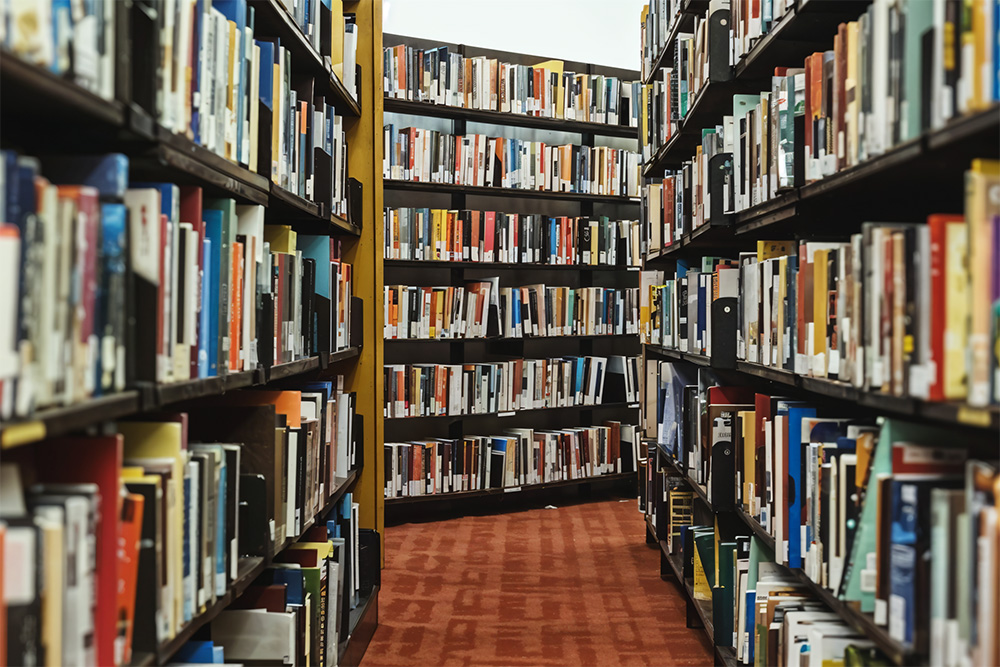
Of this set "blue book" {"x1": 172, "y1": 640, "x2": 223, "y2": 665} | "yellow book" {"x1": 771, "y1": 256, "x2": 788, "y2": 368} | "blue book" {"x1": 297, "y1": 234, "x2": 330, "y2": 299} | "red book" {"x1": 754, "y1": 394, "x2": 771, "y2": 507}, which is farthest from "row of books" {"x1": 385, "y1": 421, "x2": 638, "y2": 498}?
"blue book" {"x1": 172, "y1": 640, "x2": 223, "y2": 665}

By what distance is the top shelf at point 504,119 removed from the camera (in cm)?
505

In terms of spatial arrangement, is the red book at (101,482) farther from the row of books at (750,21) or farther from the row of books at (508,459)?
the row of books at (508,459)

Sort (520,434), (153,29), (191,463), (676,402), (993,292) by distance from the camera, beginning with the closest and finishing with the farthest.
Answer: (993,292)
(153,29)
(191,463)
(676,402)
(520,434)

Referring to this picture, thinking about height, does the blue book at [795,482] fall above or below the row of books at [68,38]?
below

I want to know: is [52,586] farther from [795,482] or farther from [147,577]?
[795,482]

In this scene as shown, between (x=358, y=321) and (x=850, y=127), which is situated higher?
(x=850, y=127)

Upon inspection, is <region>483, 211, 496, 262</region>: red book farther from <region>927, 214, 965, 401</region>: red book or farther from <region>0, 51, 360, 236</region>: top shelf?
<region>927, 214, 965, 401</region>: red book

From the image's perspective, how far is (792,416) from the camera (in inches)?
76.6

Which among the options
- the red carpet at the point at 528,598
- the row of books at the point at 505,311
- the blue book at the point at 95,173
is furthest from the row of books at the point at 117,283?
the row of books at the point at 505,311

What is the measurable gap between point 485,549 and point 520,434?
1030mm

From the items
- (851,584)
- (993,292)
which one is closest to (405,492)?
(851,584)

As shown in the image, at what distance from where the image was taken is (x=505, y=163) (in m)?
5.27

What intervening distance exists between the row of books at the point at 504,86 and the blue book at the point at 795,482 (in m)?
3.51

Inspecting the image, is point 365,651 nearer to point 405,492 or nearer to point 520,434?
point 405,492
